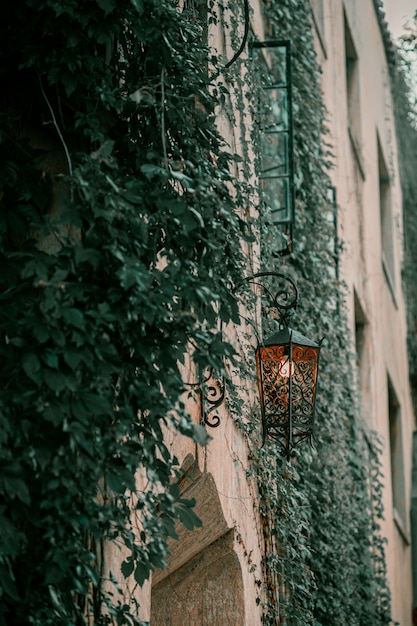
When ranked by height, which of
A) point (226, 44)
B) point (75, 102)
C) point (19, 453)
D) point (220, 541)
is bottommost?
point (19, 453)

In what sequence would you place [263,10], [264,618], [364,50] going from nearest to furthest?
[264,618] < [263,10] < [364,50]

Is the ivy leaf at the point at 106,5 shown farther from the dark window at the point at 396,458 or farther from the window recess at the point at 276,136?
the dark window at the point at 396,458

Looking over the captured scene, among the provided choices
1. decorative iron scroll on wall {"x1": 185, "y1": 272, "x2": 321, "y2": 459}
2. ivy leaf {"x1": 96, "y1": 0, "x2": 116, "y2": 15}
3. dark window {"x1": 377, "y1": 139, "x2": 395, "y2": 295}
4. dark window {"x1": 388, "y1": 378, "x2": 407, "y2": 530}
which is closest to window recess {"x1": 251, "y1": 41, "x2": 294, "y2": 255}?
decorative iron scroll on wall {"x1": 185, "y1": 272, "x2": 321, "y2": 459}

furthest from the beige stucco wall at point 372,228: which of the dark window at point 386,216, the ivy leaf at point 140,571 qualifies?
the ivy leaf at point 140,571

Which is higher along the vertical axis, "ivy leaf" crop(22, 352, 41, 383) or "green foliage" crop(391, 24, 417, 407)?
"green foliage" crop(391, 24, 417, 407)

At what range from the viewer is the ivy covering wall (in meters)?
3.35

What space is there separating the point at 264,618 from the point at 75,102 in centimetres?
325

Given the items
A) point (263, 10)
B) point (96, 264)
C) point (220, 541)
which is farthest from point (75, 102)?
point (263, 10)

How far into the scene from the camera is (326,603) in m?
7.48

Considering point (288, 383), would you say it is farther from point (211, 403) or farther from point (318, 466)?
point (318, 466)

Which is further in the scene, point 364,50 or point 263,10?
point 364,50

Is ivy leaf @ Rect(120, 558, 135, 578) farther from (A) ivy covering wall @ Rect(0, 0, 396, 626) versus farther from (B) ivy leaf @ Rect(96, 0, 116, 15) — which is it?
(B) ivy leaf @ Rect(96, 0, 116, 15)

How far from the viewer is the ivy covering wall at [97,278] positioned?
3.35 metres

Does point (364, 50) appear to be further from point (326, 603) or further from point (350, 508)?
point (326, 603)
